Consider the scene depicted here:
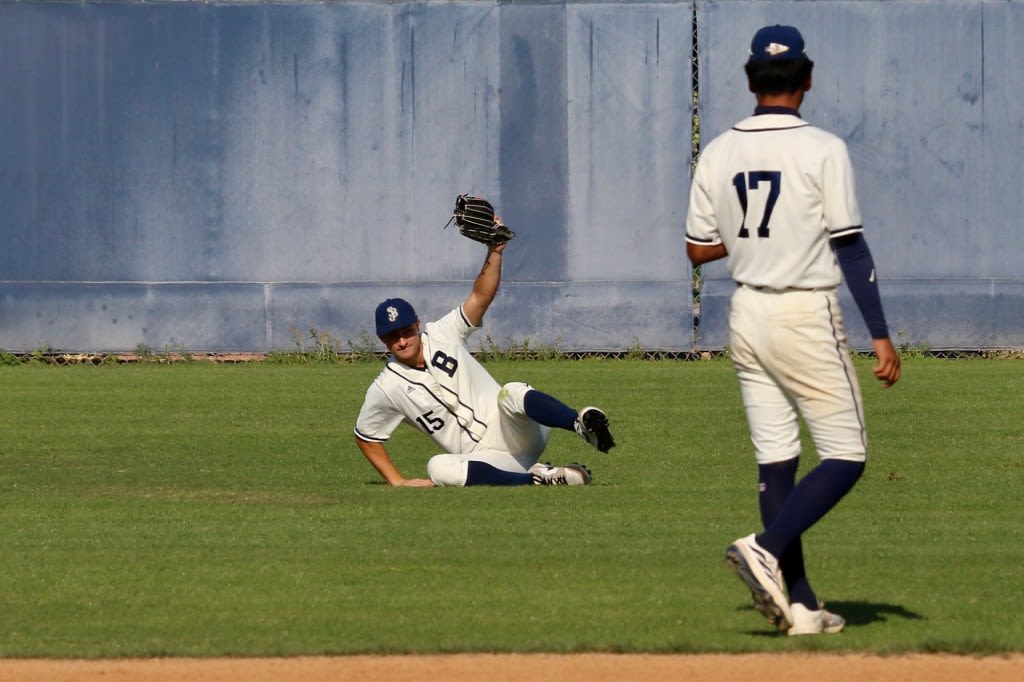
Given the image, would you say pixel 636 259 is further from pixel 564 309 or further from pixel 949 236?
pixel 949 236

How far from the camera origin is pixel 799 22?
17812 mm

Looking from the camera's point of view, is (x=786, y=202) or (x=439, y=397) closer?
(x=786, y=202)

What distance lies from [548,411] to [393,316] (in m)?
0.98

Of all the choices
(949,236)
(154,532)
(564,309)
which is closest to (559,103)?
(564,309)

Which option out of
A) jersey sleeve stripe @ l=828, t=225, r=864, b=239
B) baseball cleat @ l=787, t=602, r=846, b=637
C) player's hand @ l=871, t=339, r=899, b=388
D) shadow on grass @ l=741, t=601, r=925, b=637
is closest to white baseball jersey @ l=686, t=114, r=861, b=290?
jersey sleeve stripe @ l=828, t=225, r=864, b=239

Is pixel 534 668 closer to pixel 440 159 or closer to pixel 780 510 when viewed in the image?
pixel 780 510

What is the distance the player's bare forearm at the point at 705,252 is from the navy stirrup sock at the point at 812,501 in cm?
74

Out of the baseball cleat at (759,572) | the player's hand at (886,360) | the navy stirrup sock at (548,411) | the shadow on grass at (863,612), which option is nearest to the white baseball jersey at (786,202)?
the player's hand at (886,360)

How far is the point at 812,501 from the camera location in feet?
17.7

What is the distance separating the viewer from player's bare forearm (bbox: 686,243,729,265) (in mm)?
5645

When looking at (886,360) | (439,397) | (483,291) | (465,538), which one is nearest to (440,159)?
(483,291)

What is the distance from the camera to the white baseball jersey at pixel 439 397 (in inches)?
383

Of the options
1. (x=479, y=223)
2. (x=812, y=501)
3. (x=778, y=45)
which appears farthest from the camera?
(x=479, y=223)

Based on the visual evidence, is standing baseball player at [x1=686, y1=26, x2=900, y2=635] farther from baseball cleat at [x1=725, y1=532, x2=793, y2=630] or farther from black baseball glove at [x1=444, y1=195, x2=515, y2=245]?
black baseball glove at [x1=444, y1=195, x2=515, y2=245]
